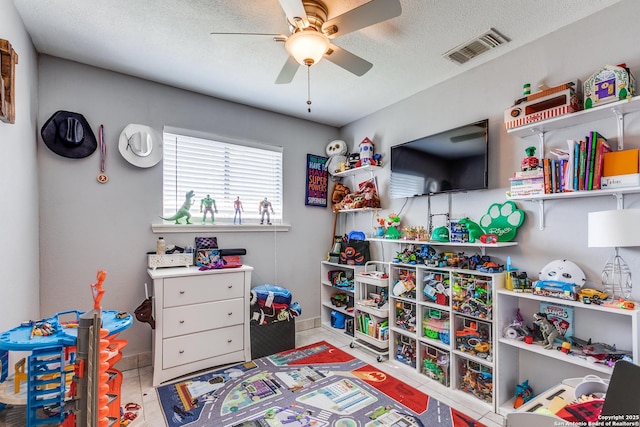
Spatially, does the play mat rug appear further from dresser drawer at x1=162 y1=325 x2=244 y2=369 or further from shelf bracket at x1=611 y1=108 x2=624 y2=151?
shelf bracket at x1=611 y1=108 x2=624 y2=151

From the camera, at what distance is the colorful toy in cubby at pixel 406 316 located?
263cm

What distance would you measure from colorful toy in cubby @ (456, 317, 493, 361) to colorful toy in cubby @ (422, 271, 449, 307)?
183mm

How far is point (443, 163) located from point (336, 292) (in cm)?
196

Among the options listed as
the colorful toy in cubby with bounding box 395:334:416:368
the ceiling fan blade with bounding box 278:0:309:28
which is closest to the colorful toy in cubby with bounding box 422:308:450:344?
the colorful toy in cubby with bounding box 395:334:416:368

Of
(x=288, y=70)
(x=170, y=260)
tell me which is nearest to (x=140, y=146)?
(x=170, y=260)

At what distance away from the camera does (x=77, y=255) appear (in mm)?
2408

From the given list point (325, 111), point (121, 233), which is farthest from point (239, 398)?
point (325, 111)

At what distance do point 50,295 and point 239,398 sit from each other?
1.65 m

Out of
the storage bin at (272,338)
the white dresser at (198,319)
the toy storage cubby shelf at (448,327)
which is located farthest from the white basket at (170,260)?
the toy storage cubby shelf at (448,327)

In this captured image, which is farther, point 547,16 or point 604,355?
point 547,16

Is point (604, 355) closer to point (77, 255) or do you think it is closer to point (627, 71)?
point (627, 71)

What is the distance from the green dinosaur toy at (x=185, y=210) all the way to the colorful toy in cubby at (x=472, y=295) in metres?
2.35

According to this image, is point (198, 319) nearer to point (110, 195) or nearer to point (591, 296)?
point (110, 195)

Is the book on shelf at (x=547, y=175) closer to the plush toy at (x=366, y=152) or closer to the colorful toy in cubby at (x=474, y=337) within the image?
the colorful toy in cubby at (x=474, y=337)
